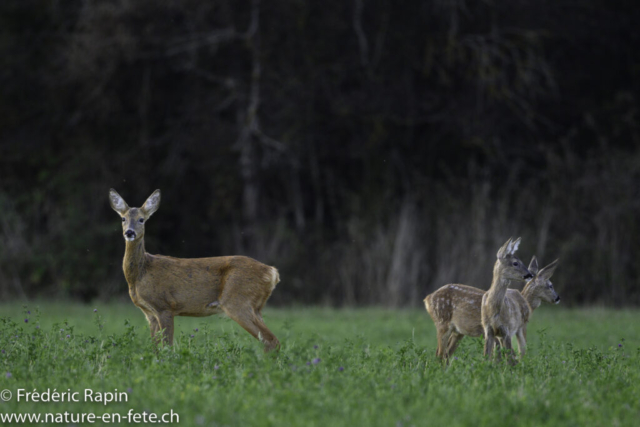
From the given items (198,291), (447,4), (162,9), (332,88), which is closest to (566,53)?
(447,4)

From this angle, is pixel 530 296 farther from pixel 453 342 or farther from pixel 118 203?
pixel 118 203

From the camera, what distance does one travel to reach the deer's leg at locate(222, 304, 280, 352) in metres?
7.50

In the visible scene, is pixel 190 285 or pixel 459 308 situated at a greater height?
pixel 190 285

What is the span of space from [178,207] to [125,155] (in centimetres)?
158

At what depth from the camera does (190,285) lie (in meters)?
7.71

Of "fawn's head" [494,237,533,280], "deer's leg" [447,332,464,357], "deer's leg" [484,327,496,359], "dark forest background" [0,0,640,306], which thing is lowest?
"deer's leg" [447,332,464,357]

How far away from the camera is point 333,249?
57.3ft

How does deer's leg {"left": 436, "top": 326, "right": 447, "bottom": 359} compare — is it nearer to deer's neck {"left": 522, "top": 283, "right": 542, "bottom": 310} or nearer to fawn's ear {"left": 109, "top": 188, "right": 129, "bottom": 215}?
deer's neck {"left": 522, "top": 283, "right": 542, "bottom": 310}

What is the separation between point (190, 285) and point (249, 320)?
2.04 ft

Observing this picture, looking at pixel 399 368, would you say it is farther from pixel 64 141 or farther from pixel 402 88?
pixel 64 141

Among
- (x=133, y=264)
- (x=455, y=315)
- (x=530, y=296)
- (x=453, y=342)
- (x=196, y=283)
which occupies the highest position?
(x=133, y=264)

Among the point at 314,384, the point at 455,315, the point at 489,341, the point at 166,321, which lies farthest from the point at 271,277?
the point at 314,384

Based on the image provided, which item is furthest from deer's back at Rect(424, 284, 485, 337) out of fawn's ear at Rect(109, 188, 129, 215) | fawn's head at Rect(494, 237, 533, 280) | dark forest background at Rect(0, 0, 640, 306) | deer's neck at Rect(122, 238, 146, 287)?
dark forest background at Rect(0, 0, 640, 306)

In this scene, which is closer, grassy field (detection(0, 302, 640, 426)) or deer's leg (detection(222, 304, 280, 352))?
grassy field (detection(0, 302, 640, 426))
